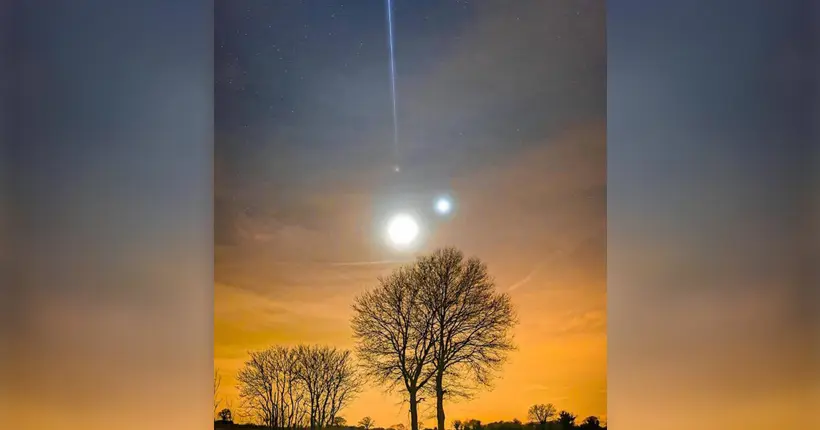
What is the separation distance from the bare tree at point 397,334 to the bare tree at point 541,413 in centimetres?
26

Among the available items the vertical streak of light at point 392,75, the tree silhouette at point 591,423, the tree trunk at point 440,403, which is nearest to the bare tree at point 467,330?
the tree trunk at point 440,403

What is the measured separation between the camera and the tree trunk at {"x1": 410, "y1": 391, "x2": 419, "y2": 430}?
1455 millimetres

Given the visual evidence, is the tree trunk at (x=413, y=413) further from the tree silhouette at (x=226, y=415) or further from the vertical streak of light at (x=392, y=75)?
the vertical streak of light at (x=392, y=75)

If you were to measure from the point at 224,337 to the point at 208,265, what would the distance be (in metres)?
0.18

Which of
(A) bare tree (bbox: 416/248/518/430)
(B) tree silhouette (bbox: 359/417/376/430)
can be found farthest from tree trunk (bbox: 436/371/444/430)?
(B) tree silhouette (bbox: 359/417/376/430)

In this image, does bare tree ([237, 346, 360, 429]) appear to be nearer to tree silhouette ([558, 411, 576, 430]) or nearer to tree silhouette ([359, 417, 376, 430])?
tree silhouette ([359, 417, 376, 430])

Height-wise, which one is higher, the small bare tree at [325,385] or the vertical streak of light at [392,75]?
the vertical streak of light at [392,75]

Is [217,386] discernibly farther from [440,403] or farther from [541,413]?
[541,413]

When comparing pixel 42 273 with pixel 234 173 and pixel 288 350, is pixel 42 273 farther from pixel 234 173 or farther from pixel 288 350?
pixel 288 350

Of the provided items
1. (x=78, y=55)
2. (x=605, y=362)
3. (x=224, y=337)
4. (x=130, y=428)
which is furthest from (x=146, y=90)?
(x=605, y=362)

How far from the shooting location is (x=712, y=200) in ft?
4.80

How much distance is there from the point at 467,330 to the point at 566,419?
0.33 m

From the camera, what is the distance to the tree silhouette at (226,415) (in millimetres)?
1474

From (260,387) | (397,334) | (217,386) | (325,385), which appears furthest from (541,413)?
(217,386)
